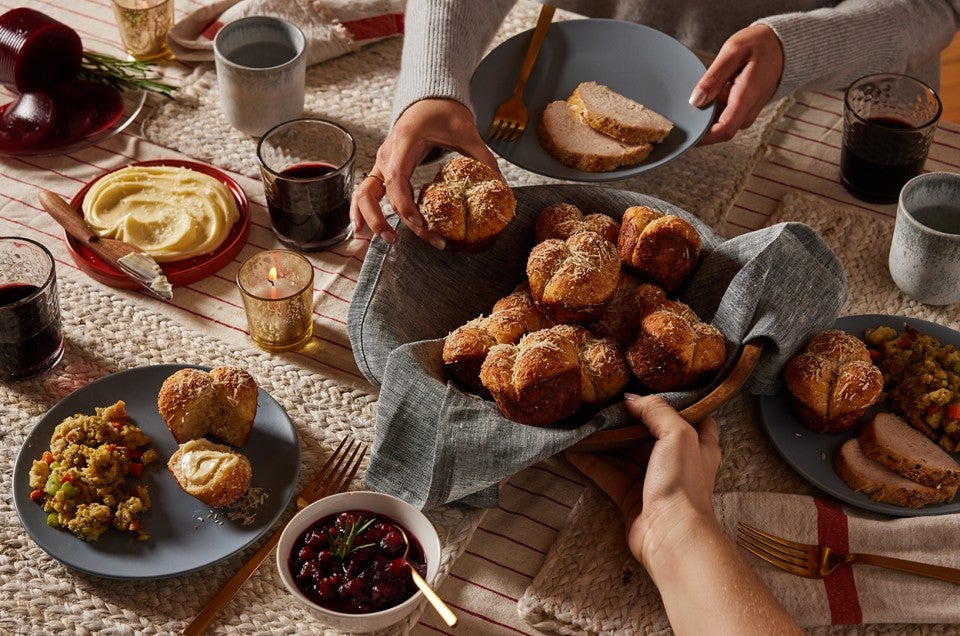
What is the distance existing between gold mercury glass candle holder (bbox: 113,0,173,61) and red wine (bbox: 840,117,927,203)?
5.30 feet

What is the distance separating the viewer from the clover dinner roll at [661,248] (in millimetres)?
1687

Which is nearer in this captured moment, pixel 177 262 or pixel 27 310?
pixel 27 310

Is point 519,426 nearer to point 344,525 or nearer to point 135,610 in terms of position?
point 344,525

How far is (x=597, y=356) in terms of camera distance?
1.56 meters

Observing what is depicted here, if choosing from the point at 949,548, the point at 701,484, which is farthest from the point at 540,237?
the point at 949,548

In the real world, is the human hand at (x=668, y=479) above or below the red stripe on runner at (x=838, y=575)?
above

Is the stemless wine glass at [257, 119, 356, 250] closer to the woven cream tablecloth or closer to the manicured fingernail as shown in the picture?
the woven cream tablecloth

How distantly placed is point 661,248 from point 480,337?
36 centimetres

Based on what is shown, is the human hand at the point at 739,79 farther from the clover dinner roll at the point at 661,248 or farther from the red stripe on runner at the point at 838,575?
the red stripe on runner at the point at 838,575

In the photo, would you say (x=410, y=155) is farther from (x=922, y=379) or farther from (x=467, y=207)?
(x=922, y=379)

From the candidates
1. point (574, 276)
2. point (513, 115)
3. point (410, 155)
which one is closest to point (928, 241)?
point (574, 276)

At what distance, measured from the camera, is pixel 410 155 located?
1.90 metres

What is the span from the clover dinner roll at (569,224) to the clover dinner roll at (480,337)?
174 millimetres

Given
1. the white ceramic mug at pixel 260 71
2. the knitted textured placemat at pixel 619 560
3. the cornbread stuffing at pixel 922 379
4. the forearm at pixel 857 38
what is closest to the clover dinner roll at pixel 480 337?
the knitted textured placemat at pixel 619 560
